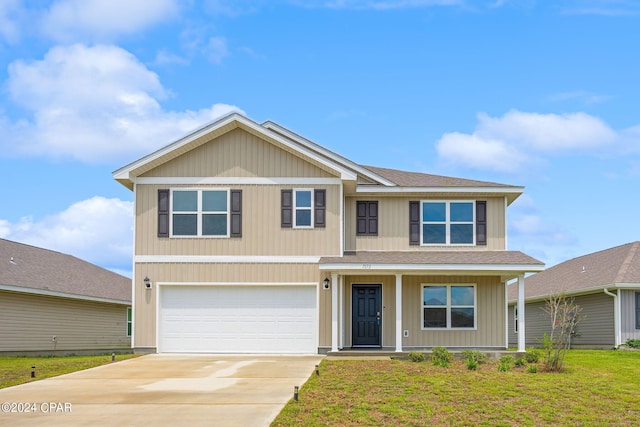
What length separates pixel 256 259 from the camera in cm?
2352

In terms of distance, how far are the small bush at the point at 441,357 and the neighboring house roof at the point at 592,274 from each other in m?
10.8

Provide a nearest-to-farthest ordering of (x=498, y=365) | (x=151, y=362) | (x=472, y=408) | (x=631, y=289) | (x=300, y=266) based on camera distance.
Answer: (x=472, y=408) < (x=498, y=365) < (x=151, y=362) < (x=300, y=266) < (x=631, y=289)

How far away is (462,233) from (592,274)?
30.7 ft

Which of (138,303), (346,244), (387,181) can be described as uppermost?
(387,181)

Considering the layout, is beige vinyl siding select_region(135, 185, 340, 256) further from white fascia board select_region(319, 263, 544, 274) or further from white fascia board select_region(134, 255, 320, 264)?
white fascia board select_region(319, 263, 544, 274)

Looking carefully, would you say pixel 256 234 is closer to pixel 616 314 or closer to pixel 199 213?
pixel 199 213

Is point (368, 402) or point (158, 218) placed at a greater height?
point (158, 218)


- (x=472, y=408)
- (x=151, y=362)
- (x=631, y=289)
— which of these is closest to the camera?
(x=472, y=408)

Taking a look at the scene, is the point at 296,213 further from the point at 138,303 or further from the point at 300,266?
the point at 138,303

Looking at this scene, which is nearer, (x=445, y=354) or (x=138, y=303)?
(x=445, y=354)

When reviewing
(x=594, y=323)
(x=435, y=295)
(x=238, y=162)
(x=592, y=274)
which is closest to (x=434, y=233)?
(x=435, y=295)

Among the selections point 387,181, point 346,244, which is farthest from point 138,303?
point 387,181

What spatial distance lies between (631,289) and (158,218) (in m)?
17.2

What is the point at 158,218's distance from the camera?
23750 millimetres
